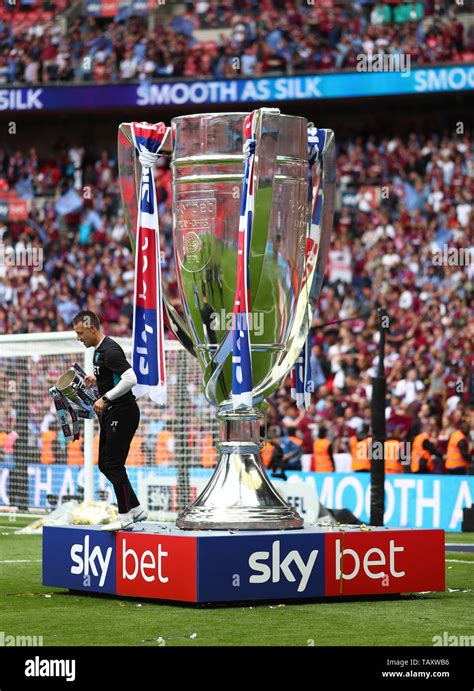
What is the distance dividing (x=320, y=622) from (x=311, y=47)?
19499mm

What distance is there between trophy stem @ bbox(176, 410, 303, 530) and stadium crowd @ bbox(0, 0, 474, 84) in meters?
16.7

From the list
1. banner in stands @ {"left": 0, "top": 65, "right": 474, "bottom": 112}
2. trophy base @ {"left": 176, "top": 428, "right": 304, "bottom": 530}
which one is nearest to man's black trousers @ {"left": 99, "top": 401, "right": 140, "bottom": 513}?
trophy base @ {"left": 176, "top": 428, "right": 304, "bottom": 530}

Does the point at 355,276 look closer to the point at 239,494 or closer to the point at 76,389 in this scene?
the point at 239,494

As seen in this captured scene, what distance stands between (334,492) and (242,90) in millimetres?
11143

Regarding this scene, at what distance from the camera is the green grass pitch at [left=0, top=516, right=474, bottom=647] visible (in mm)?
7160

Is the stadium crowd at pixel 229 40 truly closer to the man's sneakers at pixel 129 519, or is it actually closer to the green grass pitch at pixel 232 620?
the green grass pitch at pixel 232 620

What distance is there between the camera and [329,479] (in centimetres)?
1667

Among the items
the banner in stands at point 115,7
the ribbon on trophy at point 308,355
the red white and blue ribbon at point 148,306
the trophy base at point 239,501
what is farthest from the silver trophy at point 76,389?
the banner in stands at point 115,7

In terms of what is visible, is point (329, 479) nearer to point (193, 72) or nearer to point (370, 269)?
point (370, 269)

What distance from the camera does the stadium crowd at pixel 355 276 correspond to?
61.9ft

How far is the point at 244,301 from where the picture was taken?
8.95 meters

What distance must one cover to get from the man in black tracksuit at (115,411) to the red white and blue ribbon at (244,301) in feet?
2.22

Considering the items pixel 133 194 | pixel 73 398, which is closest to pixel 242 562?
pixel 73 398
